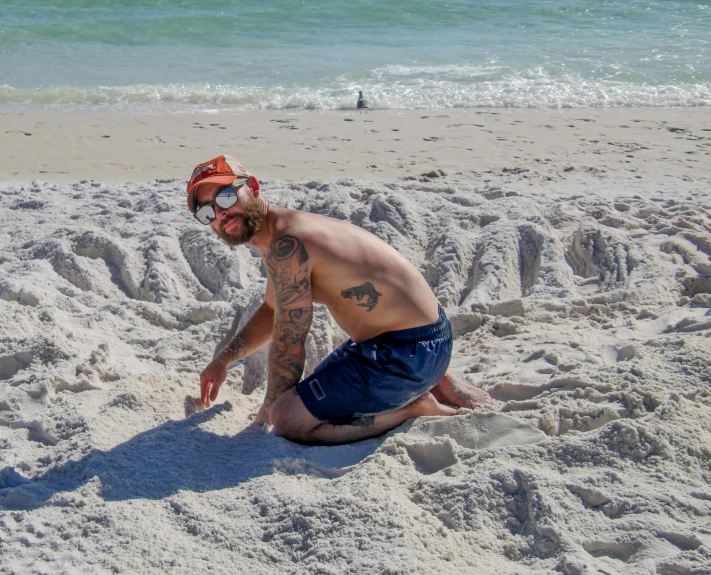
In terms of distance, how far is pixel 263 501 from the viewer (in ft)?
7.67

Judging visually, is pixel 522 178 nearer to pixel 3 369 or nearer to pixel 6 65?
pixel 3 369

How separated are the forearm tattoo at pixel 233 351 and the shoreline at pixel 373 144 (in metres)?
2.96

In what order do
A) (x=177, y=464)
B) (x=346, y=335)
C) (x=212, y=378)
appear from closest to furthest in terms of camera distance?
(x=177, y=464) → (x=212, y=378) → (x=346, y=335)

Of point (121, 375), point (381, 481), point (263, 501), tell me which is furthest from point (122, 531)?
point (121, 375)

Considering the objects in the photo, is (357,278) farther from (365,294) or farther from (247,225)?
(247,225)

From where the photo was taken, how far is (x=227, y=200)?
263 cm

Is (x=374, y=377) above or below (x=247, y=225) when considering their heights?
below

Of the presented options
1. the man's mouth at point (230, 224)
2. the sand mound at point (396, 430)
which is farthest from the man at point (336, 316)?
the sand mound at point (396, 430)

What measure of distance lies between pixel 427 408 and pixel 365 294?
52 cm

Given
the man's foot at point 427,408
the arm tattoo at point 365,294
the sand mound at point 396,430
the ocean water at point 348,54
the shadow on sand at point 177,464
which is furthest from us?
the ocean water at point 348,54

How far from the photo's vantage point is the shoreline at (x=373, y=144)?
19.7 ft

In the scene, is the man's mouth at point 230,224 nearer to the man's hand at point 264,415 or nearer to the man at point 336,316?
the man at point 336,316

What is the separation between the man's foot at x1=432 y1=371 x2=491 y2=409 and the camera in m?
2.98

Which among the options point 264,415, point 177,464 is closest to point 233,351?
point 264,415
